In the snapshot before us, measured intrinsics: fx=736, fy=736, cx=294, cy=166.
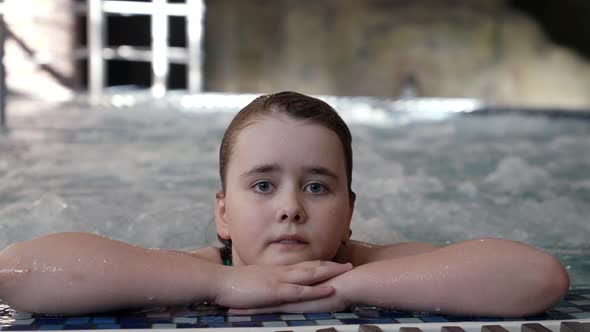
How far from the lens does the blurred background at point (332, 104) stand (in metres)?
2.42

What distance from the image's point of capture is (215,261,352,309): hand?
1.23 m

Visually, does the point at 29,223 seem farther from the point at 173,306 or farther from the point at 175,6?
the point at 175,6

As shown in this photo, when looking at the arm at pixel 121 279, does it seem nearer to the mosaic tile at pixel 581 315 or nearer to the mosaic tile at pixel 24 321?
the mosaic tile at pixel 24 321

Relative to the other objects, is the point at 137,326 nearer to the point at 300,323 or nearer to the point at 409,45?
the point at 300,323

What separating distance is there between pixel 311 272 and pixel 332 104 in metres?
6.43

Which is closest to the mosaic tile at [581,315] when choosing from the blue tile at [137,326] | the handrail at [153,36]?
the blue tile at [137,326]

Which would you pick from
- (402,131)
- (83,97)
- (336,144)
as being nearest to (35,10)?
(83,97)

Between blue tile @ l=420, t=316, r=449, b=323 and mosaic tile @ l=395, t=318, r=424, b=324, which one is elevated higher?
mosaic tile @ l=395, t=318, r=424, b=324

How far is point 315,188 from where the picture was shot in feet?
4.49

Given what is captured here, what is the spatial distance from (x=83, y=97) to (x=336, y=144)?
6.47 metres

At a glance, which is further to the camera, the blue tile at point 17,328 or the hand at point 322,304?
the hand at point 322,304

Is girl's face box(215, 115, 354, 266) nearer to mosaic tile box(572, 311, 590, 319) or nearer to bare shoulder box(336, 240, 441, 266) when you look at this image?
bare shoulder box(336, 240, 441, 266)

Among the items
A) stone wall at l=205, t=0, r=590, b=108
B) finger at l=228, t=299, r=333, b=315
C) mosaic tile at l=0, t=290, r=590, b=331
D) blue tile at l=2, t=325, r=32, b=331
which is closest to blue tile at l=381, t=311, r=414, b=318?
mosaic tile at l=0, t=290, r=590, b=331

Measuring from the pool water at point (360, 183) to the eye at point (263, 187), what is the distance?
753mm
